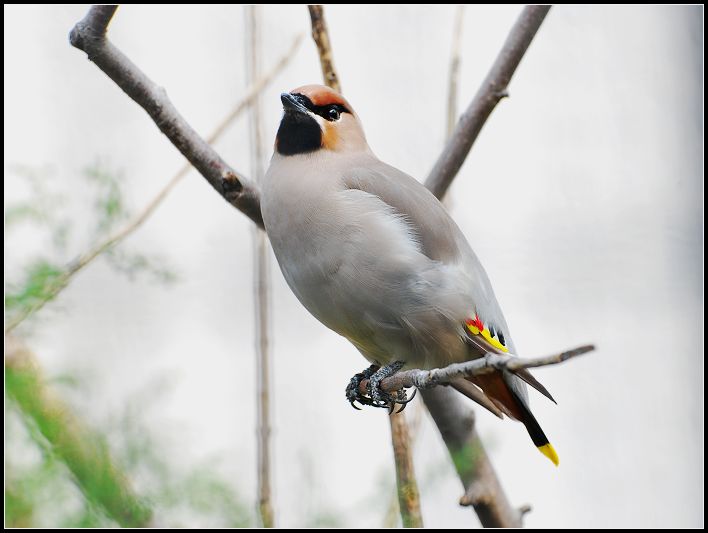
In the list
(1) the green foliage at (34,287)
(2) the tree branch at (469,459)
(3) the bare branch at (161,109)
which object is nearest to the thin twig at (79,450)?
(1) the green foliage at (34,287)

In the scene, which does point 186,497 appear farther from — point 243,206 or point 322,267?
point 243,206

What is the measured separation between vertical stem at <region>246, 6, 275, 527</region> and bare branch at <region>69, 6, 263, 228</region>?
108 millimetres

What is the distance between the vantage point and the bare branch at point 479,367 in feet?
3.28

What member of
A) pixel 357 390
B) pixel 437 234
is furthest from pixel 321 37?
pixel 357 390

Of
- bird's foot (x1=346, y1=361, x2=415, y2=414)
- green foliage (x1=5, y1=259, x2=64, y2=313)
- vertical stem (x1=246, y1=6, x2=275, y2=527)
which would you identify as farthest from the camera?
bird's foot (x1=346, y1=361, x2=415, y2=414)

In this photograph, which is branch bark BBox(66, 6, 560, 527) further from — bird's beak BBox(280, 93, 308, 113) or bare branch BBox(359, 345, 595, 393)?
bare branch BBox(359, 345, 595, 393)

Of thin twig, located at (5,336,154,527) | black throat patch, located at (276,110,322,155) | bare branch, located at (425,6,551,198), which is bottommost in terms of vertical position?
thin twig, located at (5,336,154,527)

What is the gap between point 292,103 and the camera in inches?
91.7

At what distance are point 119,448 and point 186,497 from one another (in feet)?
0.56

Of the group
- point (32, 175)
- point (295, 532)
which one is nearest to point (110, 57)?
point (32, 175)

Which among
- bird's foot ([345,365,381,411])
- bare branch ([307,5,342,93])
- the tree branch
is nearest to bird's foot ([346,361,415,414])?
bird's foot ([345,365,381,411])

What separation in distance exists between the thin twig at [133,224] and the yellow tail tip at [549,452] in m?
1.14

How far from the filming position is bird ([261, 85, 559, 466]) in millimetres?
1997

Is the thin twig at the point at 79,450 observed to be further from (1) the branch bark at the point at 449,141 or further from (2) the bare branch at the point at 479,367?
(1) the branch bark at the point at 449,141
